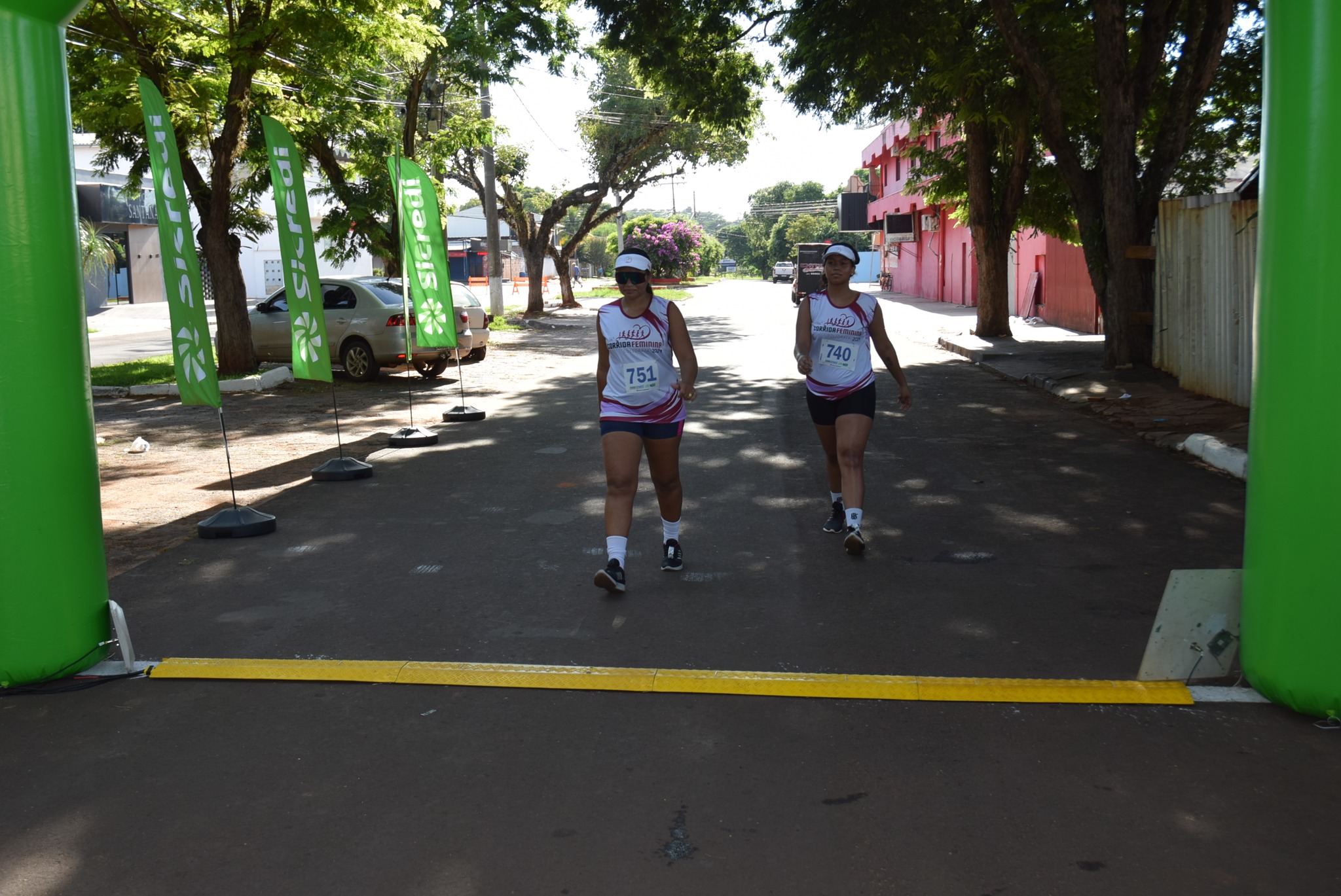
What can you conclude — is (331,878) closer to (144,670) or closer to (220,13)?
(144,670)

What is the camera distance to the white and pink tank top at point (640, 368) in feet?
19.6

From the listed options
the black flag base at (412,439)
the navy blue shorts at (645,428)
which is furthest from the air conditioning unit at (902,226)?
the navy blue shorts at (645,428)

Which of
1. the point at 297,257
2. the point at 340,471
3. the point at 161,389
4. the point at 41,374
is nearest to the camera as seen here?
the point at 41,374

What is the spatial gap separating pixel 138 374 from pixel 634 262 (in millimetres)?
15029

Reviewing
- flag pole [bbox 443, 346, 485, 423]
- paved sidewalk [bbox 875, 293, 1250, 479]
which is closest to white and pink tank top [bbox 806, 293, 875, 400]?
paved sidewalk [bbox 875, 293, 1250, 479]

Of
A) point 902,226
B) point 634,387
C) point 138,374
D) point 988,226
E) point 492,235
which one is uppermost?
point 902,226

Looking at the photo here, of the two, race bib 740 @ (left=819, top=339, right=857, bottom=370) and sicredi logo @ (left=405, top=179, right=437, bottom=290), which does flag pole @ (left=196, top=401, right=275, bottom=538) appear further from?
sicredi logo @ (left=405, top=179, right=437, bottom=290)

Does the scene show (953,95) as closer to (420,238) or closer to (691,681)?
(420,238)

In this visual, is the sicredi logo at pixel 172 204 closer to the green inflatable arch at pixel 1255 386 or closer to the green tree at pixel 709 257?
the green inflatable arch at pixel 1255 386

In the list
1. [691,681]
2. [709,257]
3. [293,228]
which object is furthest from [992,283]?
[709,257]

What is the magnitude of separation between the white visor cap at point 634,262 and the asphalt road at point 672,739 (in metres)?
1.66

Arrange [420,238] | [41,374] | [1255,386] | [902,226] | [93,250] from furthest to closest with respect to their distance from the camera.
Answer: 1. [902,226]
2. [93,250]
3. [420,238]
4. [41,374]
5. [1255,386]

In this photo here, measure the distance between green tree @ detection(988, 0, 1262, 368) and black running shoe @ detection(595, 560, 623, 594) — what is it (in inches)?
447

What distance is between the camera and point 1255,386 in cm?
430
